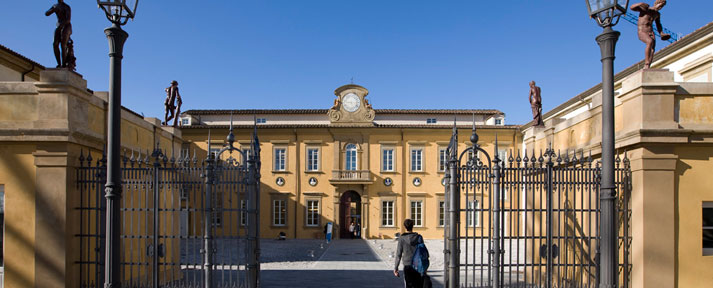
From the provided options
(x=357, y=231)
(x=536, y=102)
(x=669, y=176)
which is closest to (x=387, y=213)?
(x=357, y=231)

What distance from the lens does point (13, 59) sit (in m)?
20.8

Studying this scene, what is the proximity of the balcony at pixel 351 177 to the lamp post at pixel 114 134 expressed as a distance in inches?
1124

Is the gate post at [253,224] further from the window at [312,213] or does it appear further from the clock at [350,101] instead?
the clock at [350,101]

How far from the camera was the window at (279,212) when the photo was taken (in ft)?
117

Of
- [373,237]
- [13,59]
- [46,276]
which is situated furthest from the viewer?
[373,237]

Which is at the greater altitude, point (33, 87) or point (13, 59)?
point (13, 59)

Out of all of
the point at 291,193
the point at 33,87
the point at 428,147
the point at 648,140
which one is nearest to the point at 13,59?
the point at 33,87

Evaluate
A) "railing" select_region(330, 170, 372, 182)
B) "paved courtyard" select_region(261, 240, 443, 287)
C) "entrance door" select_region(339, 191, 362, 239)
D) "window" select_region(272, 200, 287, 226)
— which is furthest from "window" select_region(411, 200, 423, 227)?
"paved courtyard" select_region(261, 240, 443, 287)

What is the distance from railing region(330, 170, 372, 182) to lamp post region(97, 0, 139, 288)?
93.8ft

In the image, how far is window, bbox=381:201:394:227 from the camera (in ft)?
118

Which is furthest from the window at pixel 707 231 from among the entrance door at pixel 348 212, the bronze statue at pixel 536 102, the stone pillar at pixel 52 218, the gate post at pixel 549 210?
the entrance door at pixel 348 212

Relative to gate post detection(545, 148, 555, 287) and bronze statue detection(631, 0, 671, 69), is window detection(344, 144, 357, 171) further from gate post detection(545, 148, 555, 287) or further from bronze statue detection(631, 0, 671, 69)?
bronze statue detection(631, 0, 671, 69)

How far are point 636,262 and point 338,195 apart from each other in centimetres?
2684

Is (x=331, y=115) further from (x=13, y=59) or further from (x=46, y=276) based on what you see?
(x=46, y=276)
